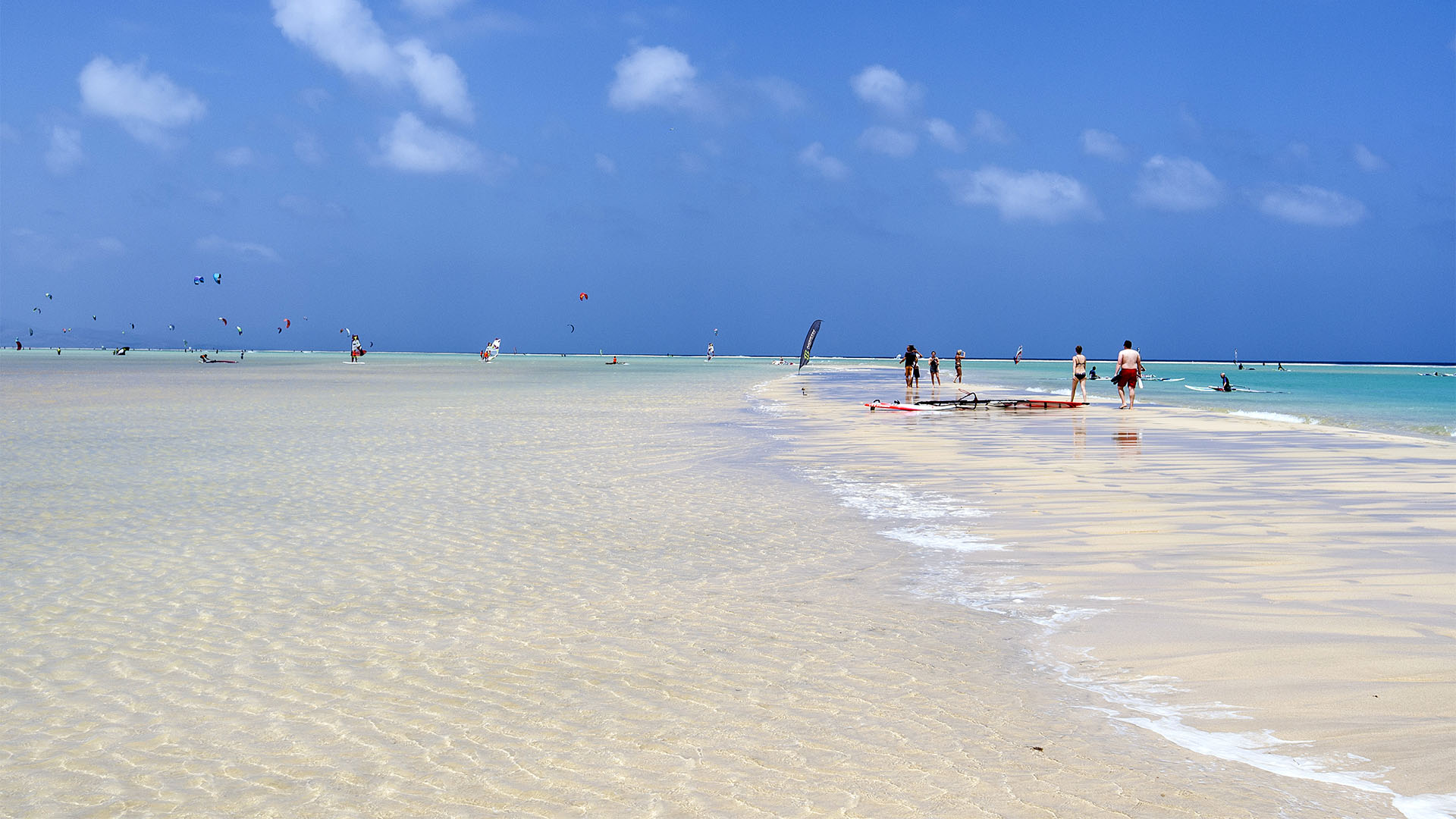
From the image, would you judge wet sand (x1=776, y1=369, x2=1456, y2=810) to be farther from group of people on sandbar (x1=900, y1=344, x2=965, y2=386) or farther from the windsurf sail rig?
the windsurf sail rig

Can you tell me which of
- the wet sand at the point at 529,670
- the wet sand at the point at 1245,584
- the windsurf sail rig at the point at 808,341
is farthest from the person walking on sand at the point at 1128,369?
the windsurf sail rig at the point at 808,341

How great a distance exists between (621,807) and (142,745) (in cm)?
227

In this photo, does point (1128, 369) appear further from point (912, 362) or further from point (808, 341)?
point (808, 341)

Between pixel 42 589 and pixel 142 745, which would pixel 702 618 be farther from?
pixel 42 589

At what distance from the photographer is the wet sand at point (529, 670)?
161 inches

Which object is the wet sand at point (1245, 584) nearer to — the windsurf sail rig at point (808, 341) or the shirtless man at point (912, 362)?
the shirtless man at point (912, 362)

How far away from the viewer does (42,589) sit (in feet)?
24.9

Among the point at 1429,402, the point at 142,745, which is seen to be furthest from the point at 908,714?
the point at 1429,402

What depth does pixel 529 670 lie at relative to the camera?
5.68m

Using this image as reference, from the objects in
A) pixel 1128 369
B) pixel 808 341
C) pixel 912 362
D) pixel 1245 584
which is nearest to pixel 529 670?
pixel 1245 584

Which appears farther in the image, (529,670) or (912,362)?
(912,362)

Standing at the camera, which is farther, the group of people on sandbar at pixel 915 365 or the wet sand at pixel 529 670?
the group of people on sandbar at pixel 915 365

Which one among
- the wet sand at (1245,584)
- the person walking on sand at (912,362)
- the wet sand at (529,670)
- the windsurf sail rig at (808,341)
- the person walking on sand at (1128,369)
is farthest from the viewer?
the windsurf sail rig at (808,341)

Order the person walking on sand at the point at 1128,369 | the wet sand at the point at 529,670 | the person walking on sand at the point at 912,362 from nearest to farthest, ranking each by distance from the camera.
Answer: the wet sand at the point at 529,670 → the person walking on sand at the point at 1128,369 → the person walking on sand at the point at 912,362
